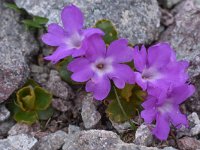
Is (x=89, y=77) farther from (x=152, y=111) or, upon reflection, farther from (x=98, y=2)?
(x=98, y=2)

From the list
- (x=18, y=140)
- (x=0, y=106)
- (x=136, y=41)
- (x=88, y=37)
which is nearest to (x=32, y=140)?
(x=18, y=140)

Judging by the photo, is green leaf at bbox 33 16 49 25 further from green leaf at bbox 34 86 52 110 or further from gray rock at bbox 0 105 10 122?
gray rock at bbox 0 105 10 122

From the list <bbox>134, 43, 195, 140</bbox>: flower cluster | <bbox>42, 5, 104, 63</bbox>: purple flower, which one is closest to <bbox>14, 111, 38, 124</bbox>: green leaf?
<bbox>42, 5, 104, 63</bbox>: purple flower

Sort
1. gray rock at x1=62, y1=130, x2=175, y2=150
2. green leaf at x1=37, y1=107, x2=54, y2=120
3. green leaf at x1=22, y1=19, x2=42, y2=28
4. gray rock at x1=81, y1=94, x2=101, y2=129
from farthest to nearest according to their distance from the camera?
green leaf at x1=22, y1=19, x2=42, y2=28, green leaf at x1=37, y1=107, x2=54, y2=120, gray rock at x1=81, y1=94, x2=101, y2=129, gray rock at x1=62, y1=130, x2=175, y2=150

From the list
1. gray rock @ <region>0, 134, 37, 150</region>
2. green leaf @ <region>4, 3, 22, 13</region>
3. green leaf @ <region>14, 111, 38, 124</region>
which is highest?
green leaf @ <region>4, 3, 22, 13</region>

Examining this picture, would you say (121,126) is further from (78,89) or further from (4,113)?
(4,113)

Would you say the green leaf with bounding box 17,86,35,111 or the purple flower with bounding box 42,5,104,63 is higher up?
the purple flower with bounding box 42,5,104,63

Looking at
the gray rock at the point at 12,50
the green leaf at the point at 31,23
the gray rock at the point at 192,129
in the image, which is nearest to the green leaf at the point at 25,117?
the gray rock at the point at 12,50
